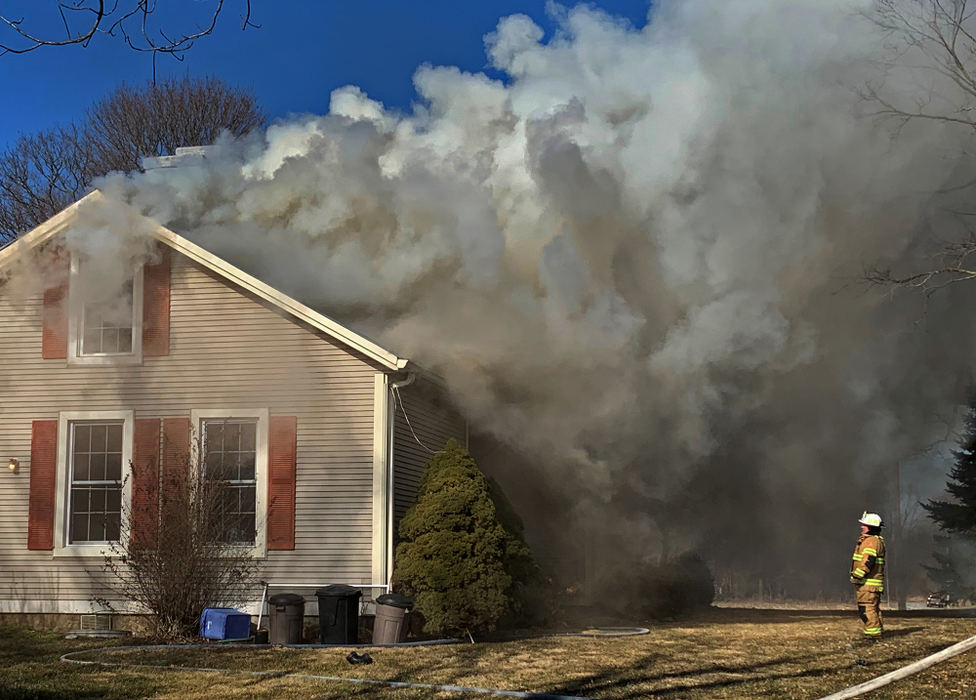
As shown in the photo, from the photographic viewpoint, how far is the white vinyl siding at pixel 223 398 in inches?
566

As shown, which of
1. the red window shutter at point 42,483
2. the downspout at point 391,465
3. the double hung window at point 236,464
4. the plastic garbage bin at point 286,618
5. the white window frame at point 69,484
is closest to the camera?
the plastic garbage bin at point 286,618

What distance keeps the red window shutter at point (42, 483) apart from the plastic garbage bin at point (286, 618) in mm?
3722

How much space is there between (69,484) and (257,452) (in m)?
2.71

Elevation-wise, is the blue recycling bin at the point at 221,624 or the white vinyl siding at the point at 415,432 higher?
the white vinyl siding at the point at 415,432

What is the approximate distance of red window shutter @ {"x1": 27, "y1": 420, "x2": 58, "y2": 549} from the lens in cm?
1487

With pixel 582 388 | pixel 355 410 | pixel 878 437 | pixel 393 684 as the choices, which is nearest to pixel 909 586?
pixel 878 437

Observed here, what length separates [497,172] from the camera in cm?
1645

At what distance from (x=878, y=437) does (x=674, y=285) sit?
5.96m

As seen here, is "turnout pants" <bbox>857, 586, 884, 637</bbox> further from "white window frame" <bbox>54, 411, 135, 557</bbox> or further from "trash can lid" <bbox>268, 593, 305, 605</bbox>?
"white window frame" <bbox>54, 411, 135, 557</bbox>

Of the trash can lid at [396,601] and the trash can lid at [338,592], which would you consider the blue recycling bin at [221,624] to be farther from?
the trash can lid at [396,601]

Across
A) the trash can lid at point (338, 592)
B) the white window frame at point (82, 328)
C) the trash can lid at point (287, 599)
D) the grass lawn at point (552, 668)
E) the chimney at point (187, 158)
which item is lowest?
the grass lawn at point (552, 668)

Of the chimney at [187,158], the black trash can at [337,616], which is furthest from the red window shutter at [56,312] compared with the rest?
the black trash can at [337,616]

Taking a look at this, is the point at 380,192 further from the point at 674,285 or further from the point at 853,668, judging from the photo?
the point at 853,668

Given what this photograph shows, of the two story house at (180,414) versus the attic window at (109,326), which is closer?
the two story house at (180,414)
